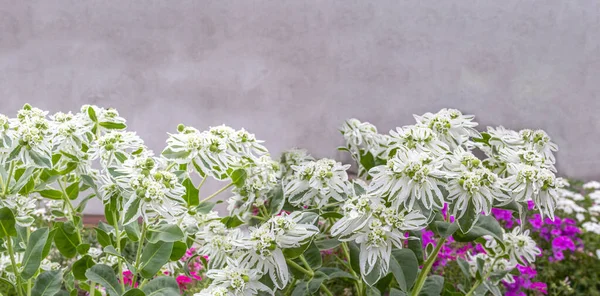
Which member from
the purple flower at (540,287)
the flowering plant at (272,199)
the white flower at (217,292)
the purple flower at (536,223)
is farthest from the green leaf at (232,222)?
the purple flower at (536,223)

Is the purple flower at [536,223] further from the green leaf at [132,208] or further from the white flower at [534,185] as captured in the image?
the green leaf at [132,208]

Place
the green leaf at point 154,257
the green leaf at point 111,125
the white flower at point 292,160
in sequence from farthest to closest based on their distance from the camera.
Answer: the white flower at point 292,160
the green leaf at point 111,125
the green leaf at point 154,257

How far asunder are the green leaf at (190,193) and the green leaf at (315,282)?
0.26 meters

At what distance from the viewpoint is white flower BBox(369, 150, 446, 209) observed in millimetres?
755

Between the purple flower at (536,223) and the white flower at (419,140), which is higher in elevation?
the purple flower at (536,223)

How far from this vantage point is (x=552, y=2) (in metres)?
2.74

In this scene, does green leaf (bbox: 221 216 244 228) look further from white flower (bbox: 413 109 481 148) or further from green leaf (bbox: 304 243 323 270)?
white flower (bbox: 413 109 481 148)

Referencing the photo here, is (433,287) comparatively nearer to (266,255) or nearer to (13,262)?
(266,255)

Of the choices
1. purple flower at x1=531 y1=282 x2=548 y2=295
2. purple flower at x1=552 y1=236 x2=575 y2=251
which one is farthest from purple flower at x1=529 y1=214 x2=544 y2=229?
purple flower at x1=531 y1=282 x2=548 y2=295

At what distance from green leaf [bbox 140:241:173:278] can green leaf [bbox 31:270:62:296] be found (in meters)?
0.17

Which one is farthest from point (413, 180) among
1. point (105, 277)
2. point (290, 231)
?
point (105, 277)

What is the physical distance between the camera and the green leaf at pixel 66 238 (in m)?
0.96

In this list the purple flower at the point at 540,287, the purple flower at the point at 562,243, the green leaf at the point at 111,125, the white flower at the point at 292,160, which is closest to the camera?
the green leaf at the point at 111,125

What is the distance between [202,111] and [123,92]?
45 cm
